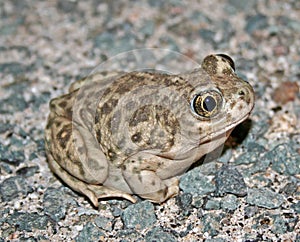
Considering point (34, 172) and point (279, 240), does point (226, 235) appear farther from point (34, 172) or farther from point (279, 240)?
point (34, 172)

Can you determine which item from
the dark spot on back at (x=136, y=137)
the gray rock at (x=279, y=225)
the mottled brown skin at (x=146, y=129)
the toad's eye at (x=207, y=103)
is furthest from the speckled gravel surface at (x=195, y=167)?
the toad's eye at (x=207, y=103)

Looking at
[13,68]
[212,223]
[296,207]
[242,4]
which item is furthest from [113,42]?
[296,207]

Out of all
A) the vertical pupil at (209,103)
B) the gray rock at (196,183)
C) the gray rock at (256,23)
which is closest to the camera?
the vertical pupil at (209,103)

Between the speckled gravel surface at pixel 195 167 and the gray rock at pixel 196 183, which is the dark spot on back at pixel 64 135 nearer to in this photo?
the speckled gravel surface at pixel 195 167

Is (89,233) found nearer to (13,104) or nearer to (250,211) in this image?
(250,211)

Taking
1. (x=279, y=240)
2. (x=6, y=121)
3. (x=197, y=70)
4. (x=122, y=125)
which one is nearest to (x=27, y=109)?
(x=6, y=121)

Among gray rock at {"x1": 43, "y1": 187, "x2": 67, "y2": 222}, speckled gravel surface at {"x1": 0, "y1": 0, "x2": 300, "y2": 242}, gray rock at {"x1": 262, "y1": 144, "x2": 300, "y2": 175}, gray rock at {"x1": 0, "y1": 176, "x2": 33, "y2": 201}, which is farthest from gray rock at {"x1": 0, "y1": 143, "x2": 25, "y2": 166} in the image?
gray rock at {"x1": 262, "y1": 144, "x2": 300, "y2": 175}
